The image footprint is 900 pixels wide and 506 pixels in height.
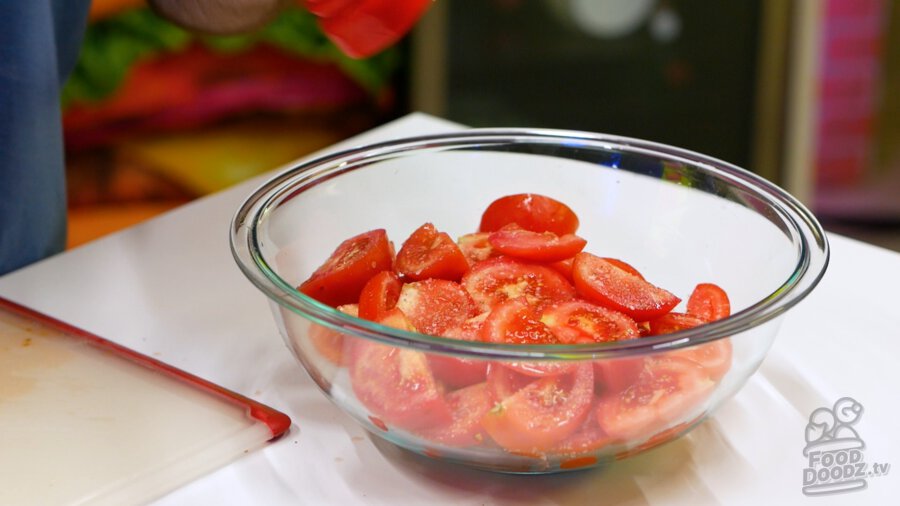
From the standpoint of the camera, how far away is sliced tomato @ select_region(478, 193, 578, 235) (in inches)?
32.1

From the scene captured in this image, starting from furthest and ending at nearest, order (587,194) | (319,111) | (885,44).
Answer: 1. (319,111)
2. (885,44)
3. (587,194)

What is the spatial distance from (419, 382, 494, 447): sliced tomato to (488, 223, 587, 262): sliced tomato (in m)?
0.15

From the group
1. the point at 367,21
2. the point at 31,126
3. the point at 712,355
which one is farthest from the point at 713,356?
the point at 31,126

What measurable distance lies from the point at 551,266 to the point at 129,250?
1.52 ft

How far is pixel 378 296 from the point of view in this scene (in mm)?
676

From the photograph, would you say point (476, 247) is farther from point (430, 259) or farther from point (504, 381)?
point (504, 381)

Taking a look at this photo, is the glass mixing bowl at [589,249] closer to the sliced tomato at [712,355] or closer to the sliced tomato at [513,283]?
the sliced tomato at [712,355]

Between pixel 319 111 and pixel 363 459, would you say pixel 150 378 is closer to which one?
pixel 363 459

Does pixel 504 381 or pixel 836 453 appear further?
pixel 836 453

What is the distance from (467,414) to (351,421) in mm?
154

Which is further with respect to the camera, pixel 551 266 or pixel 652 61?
pixel 652 61

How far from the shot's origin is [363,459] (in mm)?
684

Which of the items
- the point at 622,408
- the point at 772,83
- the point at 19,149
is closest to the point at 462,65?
the point at 772,83

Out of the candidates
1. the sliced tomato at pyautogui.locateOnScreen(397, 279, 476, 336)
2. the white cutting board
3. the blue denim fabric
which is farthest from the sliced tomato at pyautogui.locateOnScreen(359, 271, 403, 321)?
the blue denim fabric
